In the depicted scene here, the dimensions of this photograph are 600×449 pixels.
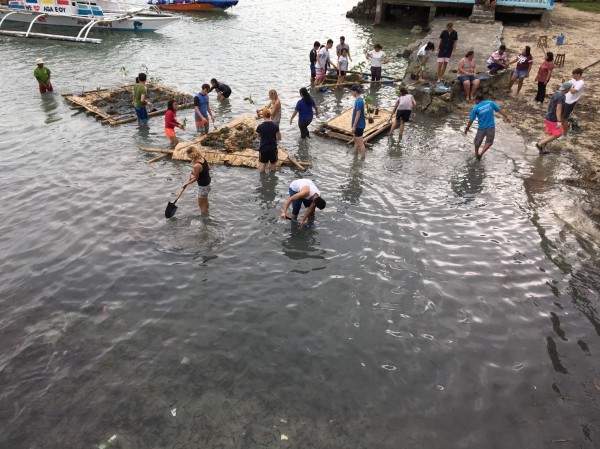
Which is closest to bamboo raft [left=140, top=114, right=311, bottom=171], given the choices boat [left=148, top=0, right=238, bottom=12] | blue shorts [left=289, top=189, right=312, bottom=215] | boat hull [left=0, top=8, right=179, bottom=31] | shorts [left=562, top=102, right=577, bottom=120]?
blue shorts [left=289, top=189, right=312, bottom=215]

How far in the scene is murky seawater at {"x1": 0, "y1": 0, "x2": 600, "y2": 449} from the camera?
20.6 ft

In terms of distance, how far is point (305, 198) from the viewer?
9820mm

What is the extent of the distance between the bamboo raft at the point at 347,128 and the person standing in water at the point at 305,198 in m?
5.33

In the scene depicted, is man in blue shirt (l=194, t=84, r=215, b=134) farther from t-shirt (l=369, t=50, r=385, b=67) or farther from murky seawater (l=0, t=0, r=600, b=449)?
t-shirt (l=369, t=50, r=385, b=67)

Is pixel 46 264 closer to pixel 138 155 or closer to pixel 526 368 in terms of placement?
pixel 138 155

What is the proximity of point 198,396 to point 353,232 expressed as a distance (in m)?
5.29

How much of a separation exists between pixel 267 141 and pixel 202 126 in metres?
4.36

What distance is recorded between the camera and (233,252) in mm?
9586

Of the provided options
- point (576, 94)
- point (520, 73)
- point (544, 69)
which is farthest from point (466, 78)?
point (576, 94)

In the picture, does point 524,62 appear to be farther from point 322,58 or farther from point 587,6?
point 587,6

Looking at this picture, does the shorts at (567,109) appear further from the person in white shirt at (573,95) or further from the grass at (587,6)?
the grass at (587,6)

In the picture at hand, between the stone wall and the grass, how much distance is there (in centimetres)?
1600

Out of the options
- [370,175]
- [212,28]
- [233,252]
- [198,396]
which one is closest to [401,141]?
[370,175]

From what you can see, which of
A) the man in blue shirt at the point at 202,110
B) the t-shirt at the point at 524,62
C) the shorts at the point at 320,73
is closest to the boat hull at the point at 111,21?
the shorts at the point at 320,73
